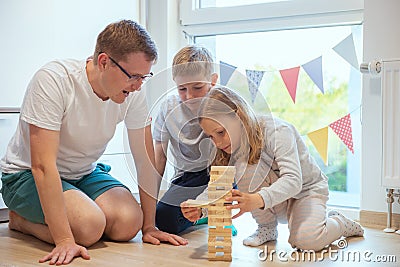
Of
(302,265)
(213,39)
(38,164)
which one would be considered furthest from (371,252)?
(213,39)

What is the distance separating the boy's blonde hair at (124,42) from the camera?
4.66ft

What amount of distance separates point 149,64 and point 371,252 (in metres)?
0.75

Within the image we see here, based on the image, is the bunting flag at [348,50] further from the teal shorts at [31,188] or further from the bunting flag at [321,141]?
the teal shorts at [31,188]

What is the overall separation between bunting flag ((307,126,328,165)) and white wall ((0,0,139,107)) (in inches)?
36.6

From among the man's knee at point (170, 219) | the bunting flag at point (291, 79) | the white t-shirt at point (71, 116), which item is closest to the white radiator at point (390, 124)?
the bunting flag at point (291, 79)

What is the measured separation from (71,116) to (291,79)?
1.01m

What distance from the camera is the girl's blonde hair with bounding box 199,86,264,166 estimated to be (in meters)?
1.42

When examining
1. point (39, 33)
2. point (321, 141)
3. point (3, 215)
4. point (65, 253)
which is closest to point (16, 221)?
point (3, 215)

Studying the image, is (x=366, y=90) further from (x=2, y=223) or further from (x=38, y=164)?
(x=2, y=223)

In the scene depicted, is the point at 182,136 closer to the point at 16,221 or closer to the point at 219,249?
the point at 219,249

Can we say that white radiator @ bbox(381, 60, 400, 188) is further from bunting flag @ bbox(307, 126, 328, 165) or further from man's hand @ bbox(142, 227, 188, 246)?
man's hand @ bbox(142, 227, 188, 246)

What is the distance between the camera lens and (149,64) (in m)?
1.45

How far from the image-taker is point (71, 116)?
1521 mm

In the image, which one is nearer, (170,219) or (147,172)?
(147,172)
